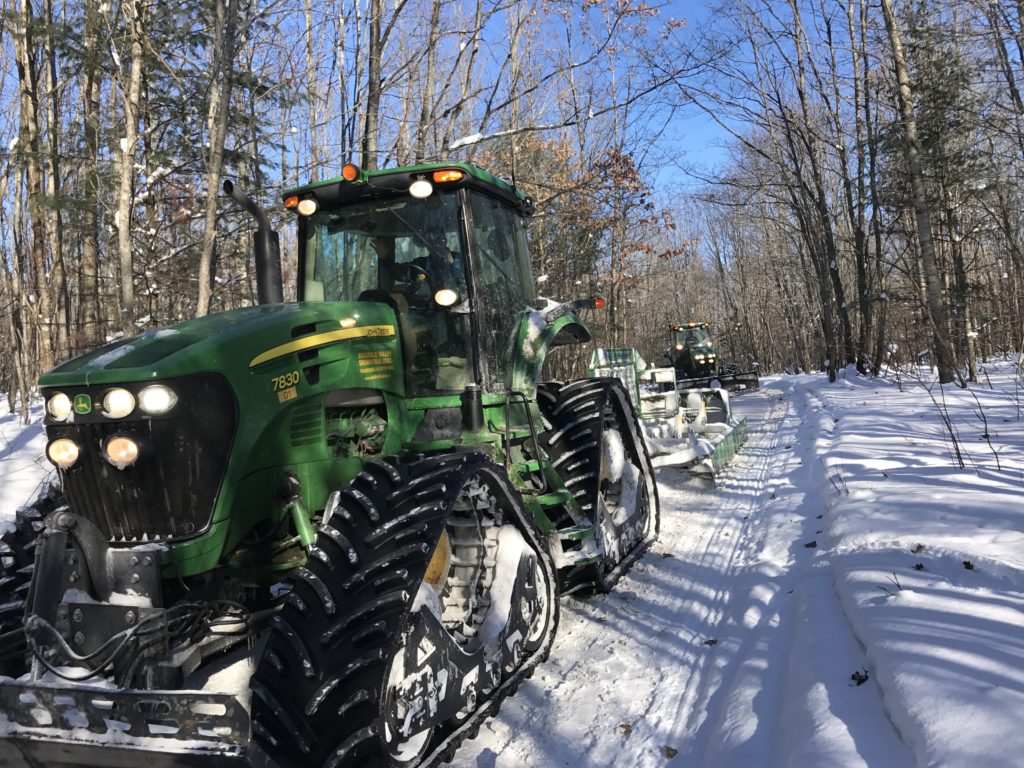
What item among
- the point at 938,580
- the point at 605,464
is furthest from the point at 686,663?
the point at 605,464

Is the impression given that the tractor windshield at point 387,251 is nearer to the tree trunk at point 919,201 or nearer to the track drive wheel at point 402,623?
the track drive wheel at point 402,623

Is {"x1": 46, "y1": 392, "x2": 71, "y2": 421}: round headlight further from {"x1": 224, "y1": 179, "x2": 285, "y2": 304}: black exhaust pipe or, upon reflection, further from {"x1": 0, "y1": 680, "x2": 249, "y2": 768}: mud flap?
{"x1": 224, "y1": 179, "x2": 285, "y2": 304}: black exhaust pipe

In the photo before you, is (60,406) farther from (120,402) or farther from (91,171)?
(91,171)

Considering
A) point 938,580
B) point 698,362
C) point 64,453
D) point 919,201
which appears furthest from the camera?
point 698,362

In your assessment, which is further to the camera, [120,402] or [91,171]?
[91,171]

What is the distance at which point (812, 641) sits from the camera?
345cm

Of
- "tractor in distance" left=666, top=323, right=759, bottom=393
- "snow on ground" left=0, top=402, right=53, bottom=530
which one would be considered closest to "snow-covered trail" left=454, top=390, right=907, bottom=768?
"snow on ground" left=0, top=402, right=53, bottom=530

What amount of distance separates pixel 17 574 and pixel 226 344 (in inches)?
61.5

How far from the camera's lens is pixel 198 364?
2785 mm

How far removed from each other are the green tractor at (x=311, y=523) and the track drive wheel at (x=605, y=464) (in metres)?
0.15

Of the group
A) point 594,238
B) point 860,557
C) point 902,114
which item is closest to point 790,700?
point 860,557

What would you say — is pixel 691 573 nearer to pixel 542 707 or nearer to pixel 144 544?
pixel 542 707

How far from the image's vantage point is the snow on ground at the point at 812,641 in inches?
100

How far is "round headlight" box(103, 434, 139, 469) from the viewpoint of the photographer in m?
2.62
